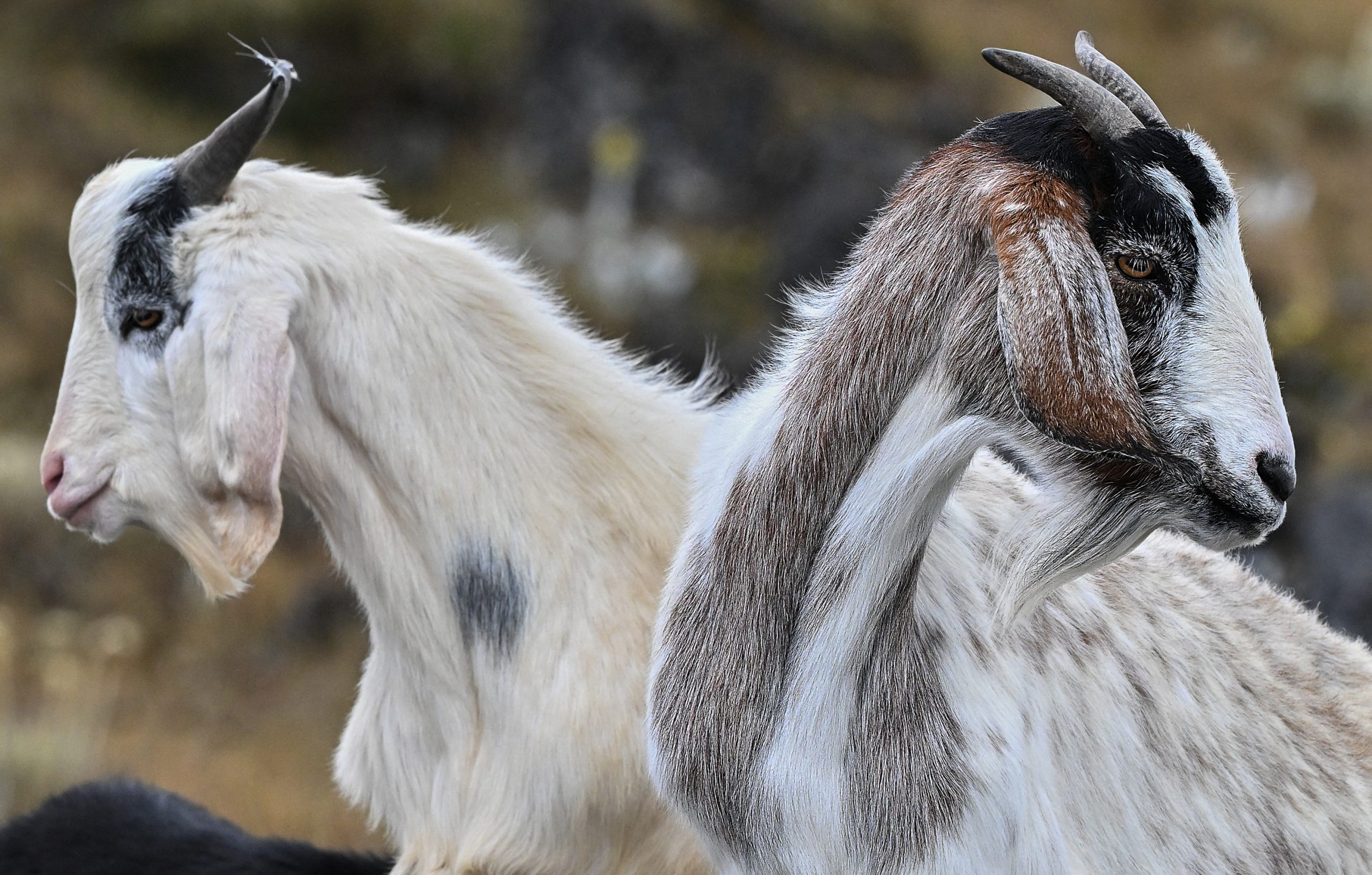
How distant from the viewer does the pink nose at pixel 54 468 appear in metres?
3.97

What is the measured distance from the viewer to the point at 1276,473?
259 centimetres

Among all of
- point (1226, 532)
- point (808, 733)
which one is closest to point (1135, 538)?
point (1226, 532)

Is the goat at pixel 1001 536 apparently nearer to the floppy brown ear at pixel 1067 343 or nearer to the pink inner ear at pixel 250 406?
the floppy brown ear at pixel 1067 343

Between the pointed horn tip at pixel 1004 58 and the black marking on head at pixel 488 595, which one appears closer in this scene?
the pointed horn tip at pixel 1004 58

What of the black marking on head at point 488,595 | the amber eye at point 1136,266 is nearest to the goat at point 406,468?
the black marking on head at point 488,595

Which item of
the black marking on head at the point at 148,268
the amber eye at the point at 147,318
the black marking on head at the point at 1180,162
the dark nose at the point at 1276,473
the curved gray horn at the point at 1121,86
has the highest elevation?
the curved gray horn at the point at 1121,86

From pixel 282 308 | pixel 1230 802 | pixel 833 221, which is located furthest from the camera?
pixel 833 221

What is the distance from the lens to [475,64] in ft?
47.6

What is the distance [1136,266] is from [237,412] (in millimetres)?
2212

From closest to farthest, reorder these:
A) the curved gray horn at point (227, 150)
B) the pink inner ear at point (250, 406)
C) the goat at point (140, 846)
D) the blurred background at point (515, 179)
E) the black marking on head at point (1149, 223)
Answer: the black marking on head at point (1149, 223)
the pink inner ear at point (250, 406)
the curved gray horn at point (227, 150)
the goat at point (140, 846)
the blurred background at point (515, 179)

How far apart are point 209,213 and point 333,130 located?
10407 mm

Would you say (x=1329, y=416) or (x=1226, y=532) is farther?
(x=1329, y=416)

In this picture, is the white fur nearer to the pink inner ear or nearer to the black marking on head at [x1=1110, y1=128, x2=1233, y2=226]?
the pink inner ear

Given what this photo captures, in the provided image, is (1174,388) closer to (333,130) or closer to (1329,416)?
(1329,416)
